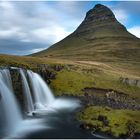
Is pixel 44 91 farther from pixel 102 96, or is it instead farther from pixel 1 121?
pixel 1 121

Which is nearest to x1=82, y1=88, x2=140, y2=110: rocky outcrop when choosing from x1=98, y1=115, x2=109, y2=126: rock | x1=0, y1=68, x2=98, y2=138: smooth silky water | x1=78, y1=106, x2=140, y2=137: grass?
x1=0, y1=68, x2=98, y2=138: smooth silky water

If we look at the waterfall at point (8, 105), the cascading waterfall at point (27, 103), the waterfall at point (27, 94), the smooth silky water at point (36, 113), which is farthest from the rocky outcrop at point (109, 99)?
the waterfall at point (8, 105)

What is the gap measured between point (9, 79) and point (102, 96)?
1058 inches

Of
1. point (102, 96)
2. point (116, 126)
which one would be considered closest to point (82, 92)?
point (102, 96)

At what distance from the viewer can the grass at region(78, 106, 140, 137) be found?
167ft

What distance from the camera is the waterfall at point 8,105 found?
52.8m

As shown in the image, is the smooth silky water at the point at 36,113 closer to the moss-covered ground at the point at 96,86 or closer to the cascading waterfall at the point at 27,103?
the cascading waterfall at the point at 27,103

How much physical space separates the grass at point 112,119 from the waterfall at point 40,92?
486 inches

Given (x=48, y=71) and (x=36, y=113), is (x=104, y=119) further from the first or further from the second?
(x=48, y=71)

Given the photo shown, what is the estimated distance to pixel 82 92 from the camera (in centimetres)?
8075

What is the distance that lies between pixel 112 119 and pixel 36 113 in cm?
1587

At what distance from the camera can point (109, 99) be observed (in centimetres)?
7688

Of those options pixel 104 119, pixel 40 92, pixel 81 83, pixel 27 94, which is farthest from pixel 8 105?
pixel 81 83

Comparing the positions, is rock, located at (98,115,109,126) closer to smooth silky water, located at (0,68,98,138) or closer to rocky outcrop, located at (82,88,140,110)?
smooth silky water, located at (0,68,98,138)
